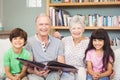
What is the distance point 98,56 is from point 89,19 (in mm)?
1541

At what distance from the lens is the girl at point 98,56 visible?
2.62 m

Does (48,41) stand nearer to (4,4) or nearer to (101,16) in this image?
(101,16)

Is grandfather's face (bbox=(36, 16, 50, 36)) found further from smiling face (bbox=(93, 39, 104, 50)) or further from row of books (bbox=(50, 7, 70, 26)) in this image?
row of books (bbox=(50, 7, 70, 26))

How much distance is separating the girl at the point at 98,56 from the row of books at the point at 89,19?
1.31 m

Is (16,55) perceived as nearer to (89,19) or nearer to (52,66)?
(52,66)

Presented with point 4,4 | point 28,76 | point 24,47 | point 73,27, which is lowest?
point 28,76

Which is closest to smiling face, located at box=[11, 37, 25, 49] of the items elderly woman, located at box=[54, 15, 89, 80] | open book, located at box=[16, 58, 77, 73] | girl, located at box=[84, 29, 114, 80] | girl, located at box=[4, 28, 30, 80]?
girl, located at box=[4, 28, 30, 80]

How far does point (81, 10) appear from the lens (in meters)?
4.42

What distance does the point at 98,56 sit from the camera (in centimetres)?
269

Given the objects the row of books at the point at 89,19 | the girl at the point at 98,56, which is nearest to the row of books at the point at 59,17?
the row of books at the point at 89,19

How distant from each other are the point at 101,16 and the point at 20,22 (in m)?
1.57

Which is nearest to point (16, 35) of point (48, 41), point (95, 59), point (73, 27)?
point (48, 41)

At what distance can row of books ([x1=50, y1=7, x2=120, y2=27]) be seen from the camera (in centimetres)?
406

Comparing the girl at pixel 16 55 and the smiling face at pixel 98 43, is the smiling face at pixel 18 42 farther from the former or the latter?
the smiling face at pixel 98 43
